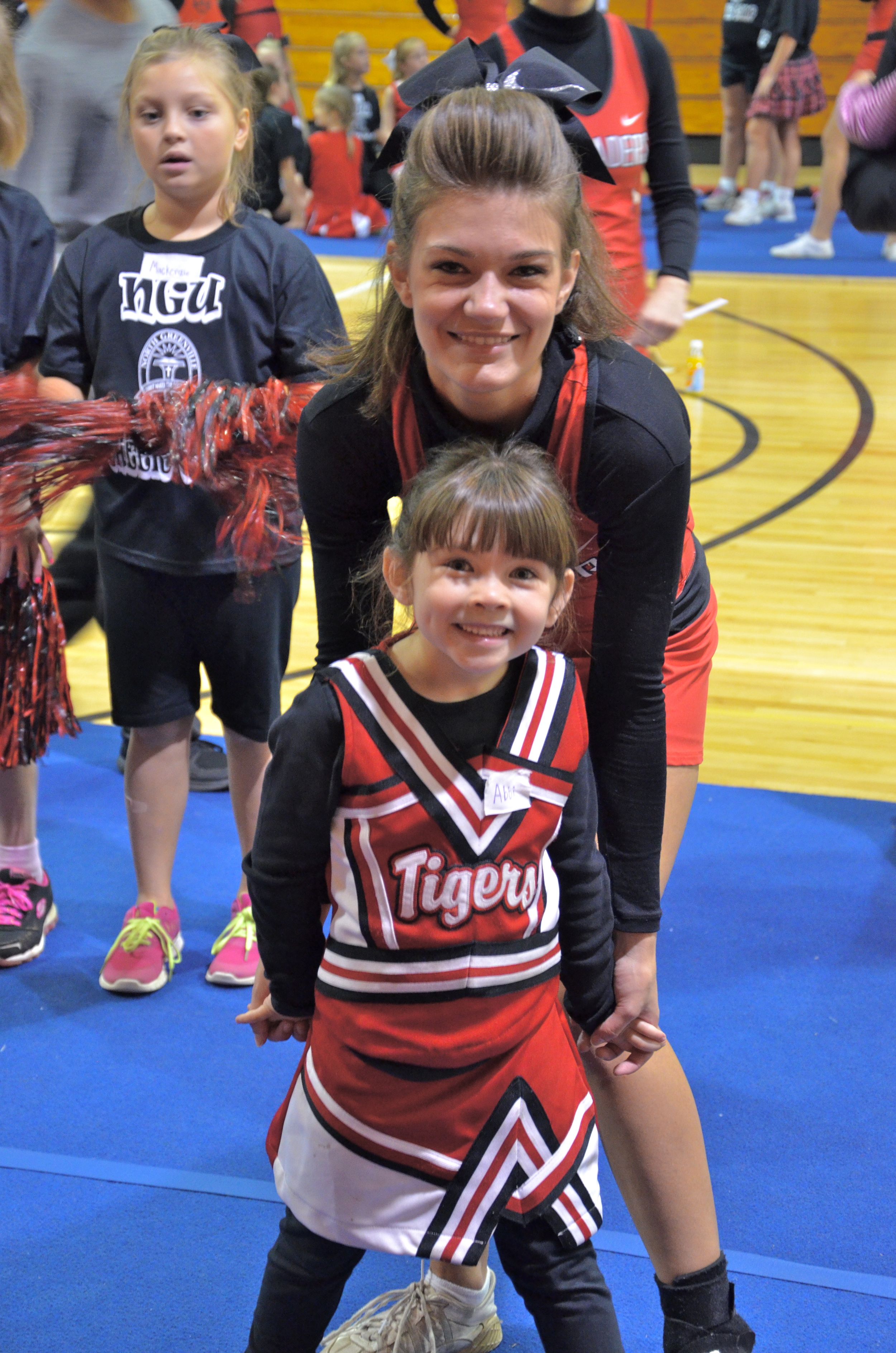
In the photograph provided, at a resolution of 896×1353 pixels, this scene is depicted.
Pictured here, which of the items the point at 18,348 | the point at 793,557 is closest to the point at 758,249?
the point at 793,557

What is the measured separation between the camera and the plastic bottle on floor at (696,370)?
575 cm

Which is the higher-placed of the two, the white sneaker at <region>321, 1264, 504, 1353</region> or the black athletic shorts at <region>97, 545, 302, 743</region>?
the black athletic shorts at <region>97, 545, 302, 743</region>

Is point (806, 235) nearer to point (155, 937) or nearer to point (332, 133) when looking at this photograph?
point (332, 133)

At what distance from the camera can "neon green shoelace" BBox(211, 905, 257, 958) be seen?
7.38ft

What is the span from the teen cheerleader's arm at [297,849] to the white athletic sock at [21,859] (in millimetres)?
1236

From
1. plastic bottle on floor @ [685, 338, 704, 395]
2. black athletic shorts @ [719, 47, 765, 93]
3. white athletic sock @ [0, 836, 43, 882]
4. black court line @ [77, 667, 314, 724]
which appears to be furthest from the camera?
black athletic shorts @ [719, 47, 765, 93]

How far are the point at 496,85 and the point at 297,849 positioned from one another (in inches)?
28.4

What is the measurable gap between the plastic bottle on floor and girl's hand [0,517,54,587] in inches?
159

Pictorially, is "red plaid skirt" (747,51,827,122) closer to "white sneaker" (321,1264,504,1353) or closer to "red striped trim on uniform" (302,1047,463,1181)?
"white sneaker" (321,1264,504,1353)

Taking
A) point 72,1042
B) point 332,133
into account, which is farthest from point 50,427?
point 332,133

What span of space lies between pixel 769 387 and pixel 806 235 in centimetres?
337

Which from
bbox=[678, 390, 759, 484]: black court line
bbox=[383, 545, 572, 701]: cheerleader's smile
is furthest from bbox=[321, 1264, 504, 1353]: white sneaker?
bbox=[678, 390, 759, 484]: black court line

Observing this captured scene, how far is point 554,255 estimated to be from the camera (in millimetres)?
1162

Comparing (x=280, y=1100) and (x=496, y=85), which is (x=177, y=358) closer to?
(x=496, y=85)
